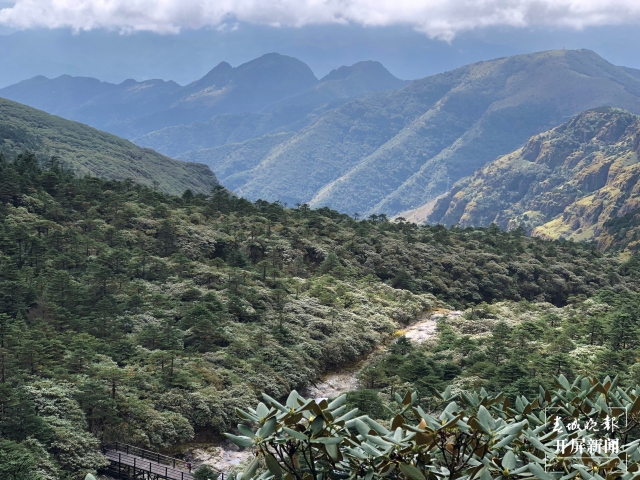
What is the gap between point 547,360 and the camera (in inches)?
1066

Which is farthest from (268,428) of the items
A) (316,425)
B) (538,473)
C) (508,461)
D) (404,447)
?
(538,473)

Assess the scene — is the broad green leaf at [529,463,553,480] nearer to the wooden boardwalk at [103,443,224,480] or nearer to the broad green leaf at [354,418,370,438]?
the broad green leaf at [354,418,370,438]

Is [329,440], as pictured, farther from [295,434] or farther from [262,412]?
[262,412]

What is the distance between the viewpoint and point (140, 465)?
20.8 m

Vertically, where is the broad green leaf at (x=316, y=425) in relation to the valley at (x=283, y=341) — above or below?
above

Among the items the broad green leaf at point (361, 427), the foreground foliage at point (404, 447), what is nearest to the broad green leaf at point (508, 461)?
the foreground foliage at point (404, 447)

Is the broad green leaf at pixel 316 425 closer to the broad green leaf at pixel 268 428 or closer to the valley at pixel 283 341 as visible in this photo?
the valley at pixel 283 341

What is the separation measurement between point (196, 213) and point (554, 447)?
4968cm

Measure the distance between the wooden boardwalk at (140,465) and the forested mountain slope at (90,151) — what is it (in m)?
102

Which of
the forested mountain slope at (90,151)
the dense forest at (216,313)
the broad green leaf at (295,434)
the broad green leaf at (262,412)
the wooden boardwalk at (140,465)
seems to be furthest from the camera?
the forested mountain slope at (90,151)

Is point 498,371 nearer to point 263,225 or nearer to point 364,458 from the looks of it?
point 364,458

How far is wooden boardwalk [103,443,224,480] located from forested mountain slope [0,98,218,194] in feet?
335

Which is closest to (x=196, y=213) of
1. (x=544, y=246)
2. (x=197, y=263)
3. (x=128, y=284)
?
(x=197, y=263)

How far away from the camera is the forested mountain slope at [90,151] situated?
12631 cm
